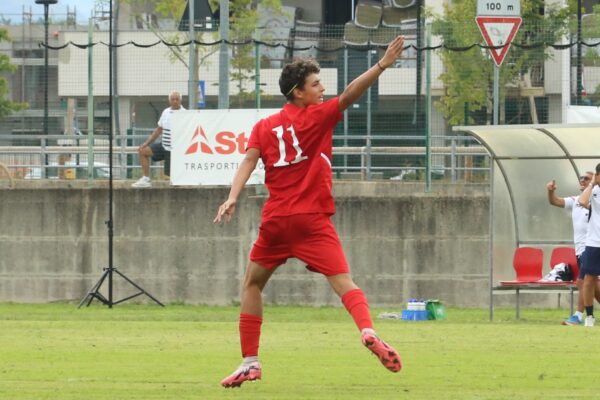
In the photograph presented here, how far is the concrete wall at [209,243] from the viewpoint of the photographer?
2178cm

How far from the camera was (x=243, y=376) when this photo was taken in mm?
9172

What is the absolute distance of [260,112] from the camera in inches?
863

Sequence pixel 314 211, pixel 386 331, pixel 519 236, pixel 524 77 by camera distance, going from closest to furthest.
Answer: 1. pixel 314 211
2. pixel 386 331
3. pixel 519 236
4. pixel 524 77

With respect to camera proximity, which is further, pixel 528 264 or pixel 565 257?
pixel 565 257

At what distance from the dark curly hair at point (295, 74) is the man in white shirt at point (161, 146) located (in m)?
13.1

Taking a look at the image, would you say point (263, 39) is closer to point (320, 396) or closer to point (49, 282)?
point (49, 282)

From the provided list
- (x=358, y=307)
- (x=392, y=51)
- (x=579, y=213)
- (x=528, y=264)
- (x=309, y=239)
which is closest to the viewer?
(x=392, y=51)

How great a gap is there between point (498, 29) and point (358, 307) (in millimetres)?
13390

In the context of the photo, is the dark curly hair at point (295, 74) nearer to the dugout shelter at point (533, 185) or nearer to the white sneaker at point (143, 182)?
Result: the dugout shelter at point (533, 185)

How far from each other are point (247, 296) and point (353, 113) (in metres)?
13.3

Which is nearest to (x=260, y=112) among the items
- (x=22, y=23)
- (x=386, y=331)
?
(x=386, y=331)

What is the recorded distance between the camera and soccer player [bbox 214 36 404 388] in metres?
9.12

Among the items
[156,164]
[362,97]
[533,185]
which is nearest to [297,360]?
[533,185]

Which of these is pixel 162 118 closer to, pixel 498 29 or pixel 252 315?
pixel 498 29
